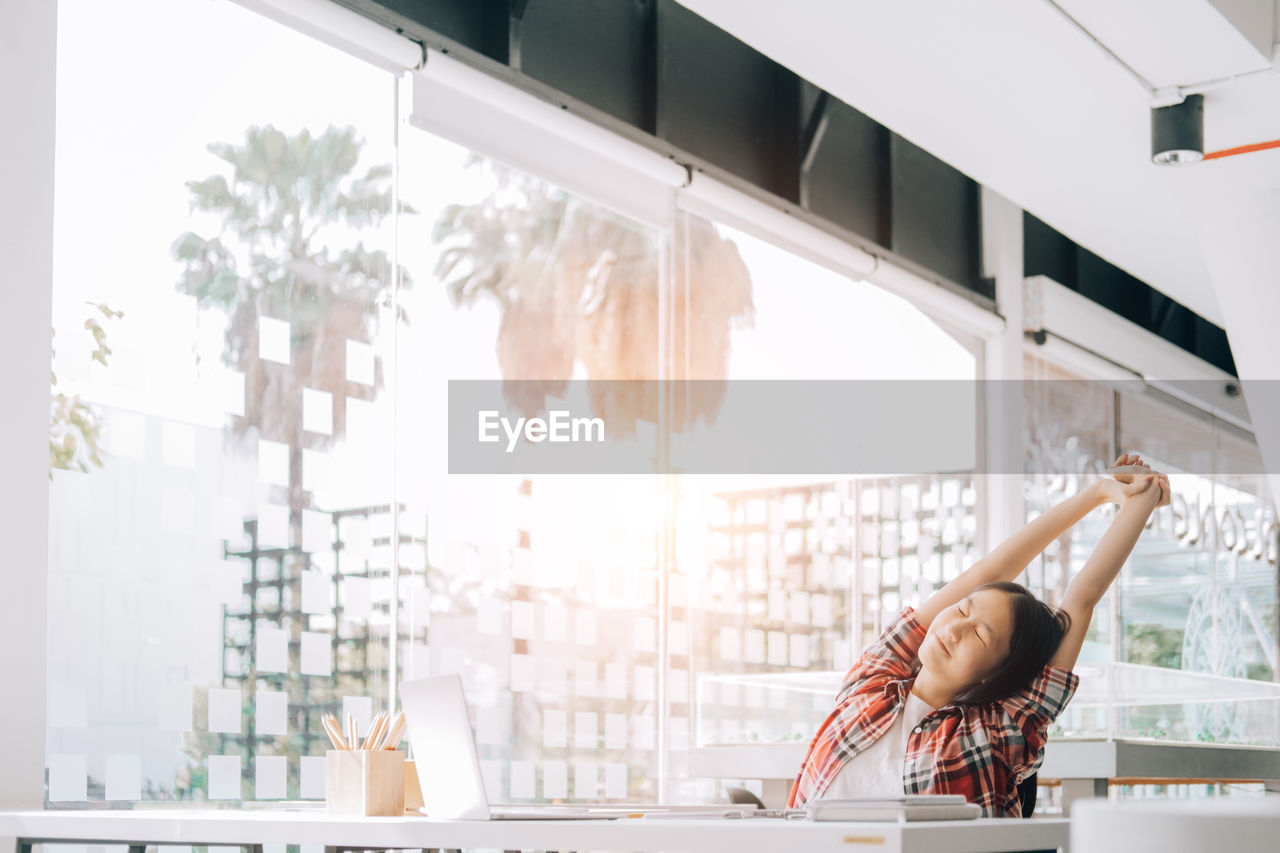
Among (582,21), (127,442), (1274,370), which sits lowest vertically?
(127,442)

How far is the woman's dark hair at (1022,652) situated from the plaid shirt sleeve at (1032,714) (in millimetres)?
16

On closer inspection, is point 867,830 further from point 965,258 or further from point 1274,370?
point 965,258

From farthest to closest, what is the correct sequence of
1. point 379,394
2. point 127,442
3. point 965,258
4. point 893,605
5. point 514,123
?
point 965,258 → point 893,605 → point 514,123 → point 379,394 → point 127,442

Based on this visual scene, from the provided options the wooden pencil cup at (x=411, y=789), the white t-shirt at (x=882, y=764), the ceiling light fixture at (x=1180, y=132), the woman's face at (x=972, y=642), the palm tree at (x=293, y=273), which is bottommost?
the wooden pencil cup at (x=411, y=789)

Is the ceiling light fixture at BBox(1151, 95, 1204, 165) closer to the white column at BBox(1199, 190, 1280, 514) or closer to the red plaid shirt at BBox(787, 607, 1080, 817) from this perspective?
the white column at BBox(1199, 190, 1280, 514)

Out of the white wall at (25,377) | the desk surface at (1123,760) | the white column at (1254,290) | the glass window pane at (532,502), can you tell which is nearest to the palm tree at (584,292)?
the glass window pane at (532,502)

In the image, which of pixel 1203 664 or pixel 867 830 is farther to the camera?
pixel 1203 664

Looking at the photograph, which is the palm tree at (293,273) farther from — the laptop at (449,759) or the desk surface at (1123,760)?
the laptop at (449,759)

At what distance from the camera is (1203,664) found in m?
9.08

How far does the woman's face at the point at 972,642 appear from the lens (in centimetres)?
213

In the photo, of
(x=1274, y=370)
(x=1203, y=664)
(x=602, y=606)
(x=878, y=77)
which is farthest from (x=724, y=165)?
(x=1203, y=664)

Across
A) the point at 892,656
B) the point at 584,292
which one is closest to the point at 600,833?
the point at 892,656

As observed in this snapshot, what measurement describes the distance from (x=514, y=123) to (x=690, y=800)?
104 inches

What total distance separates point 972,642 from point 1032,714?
0.14 meters
